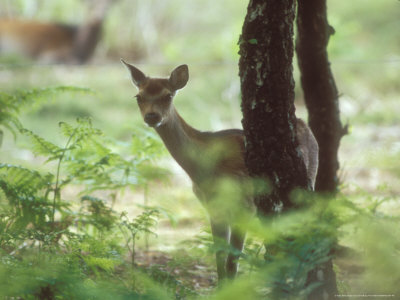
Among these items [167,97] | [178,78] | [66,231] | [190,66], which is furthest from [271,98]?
[190,66]

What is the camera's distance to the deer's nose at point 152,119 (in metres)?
3.52

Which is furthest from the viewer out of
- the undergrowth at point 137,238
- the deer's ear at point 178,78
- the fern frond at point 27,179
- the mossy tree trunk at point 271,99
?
the deer's ear at point 178,78

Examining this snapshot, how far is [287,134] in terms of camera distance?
283cm

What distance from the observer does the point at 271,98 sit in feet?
9.14

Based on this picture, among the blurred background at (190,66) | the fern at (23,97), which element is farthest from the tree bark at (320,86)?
the blurred background at (190,66)

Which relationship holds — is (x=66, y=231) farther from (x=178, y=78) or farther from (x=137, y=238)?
(x=178, y=78)

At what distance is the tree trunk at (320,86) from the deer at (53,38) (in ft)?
25.6

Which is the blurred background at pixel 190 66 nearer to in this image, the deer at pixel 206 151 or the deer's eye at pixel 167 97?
the deer at pixel 206 151

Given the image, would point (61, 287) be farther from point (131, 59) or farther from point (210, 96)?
point (131, 59)

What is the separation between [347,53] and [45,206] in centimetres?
789

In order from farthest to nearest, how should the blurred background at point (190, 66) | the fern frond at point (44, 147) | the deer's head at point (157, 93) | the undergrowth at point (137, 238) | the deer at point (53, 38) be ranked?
the deer at point (53, 38), the blurred background at point (190, 66), the deer's head at point (157, 93), the fern frond at point (44, 147), the undergrowth at point (137, 238)

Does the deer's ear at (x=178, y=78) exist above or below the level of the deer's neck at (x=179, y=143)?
above

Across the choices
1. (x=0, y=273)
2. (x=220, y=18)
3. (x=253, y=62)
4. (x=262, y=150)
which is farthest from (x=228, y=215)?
(x=220, y=18)

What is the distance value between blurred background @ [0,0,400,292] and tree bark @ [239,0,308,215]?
3.92m
